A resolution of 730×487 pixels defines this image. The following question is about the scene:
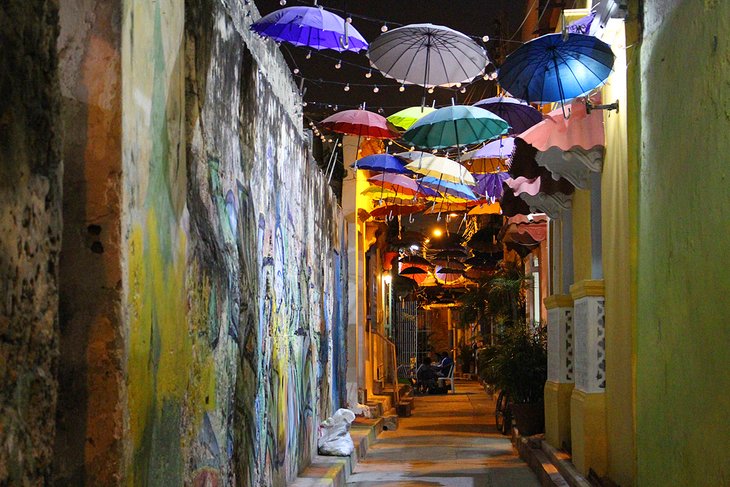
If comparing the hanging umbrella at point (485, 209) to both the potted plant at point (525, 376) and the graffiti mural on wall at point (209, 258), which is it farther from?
the graffiti mural on wall at point (209, 258)

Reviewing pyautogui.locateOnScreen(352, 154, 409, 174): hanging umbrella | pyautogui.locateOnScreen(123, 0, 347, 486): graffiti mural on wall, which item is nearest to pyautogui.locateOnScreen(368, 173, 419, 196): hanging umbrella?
pyautogui.locateOnScreen(352, 154, 409, 174): hanging umbrella

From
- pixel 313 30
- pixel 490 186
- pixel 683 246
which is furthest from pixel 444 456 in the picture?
pixel 683 246

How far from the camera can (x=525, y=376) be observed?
55.1 feet

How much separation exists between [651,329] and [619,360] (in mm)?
2540

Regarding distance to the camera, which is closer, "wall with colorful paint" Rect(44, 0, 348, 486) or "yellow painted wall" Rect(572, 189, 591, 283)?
"wall with colorful paint" Rect(44, 0, 348, 486)

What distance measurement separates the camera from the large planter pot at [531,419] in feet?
55.1

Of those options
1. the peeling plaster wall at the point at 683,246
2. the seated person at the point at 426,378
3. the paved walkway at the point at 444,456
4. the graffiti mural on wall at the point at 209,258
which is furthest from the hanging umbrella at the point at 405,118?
the seated person at the point at 426,378

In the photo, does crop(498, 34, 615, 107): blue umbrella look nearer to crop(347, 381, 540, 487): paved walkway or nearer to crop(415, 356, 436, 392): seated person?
crop(347, 381, 540, 487): paved walkway

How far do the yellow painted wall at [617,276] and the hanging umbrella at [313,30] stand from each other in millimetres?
2860

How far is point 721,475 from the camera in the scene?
18.1 ft

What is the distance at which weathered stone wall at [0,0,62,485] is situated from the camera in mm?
2975

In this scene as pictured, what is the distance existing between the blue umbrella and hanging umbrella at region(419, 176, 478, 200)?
731 cm

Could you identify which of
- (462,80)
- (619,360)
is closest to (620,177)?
(619,360)

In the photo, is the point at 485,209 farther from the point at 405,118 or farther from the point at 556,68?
the point at 556,68
